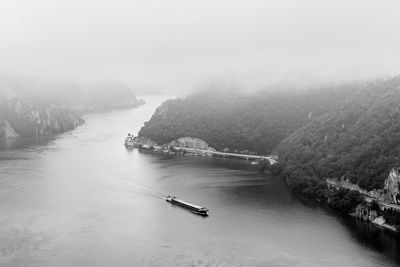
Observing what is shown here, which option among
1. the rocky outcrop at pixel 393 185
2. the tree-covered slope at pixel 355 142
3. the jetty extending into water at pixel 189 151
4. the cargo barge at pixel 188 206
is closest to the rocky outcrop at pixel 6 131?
the jetty extending into water at pixel 189 151

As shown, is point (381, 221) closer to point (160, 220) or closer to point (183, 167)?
point (160, 220)

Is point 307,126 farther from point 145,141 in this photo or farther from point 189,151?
point 145,141

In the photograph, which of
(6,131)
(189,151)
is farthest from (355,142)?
(6,131)

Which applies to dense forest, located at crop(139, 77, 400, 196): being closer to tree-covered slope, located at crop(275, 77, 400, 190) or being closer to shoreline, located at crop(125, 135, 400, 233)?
tree-covered slope, located at crop(275, 77, 400, 190)

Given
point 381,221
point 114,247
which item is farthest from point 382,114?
point 114,247

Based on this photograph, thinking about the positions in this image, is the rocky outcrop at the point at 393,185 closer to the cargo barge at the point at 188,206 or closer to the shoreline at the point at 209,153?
the shoreline at the point at 209,153

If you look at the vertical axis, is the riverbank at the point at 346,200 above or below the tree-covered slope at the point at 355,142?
below
